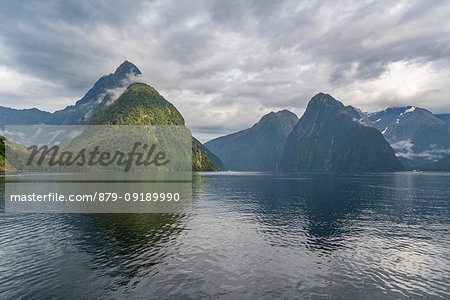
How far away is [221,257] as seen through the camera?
36.0 m

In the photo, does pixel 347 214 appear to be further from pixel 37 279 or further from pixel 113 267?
pixel 37 279

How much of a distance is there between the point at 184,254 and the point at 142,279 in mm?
9015

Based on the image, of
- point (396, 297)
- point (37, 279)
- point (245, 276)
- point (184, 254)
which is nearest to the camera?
point (396, 297)

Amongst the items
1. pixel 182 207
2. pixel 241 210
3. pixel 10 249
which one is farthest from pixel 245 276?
pixel 182 207

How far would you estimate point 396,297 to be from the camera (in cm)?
2559

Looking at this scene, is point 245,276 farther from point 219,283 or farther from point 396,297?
point 396,297

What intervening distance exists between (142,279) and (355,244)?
113ft

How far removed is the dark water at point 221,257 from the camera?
26562mm

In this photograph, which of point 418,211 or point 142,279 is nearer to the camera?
point 142,279

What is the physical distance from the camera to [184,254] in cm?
3666

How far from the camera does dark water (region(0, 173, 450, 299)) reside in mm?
26562

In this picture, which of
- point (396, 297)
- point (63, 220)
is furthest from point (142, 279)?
point (63, 220)

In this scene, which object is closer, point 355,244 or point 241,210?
point 355,244

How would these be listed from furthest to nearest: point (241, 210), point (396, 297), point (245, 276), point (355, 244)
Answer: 1. point (241, 210)
2. point (355, 244)
3. point (245, 276)
4. point (396, 297)
